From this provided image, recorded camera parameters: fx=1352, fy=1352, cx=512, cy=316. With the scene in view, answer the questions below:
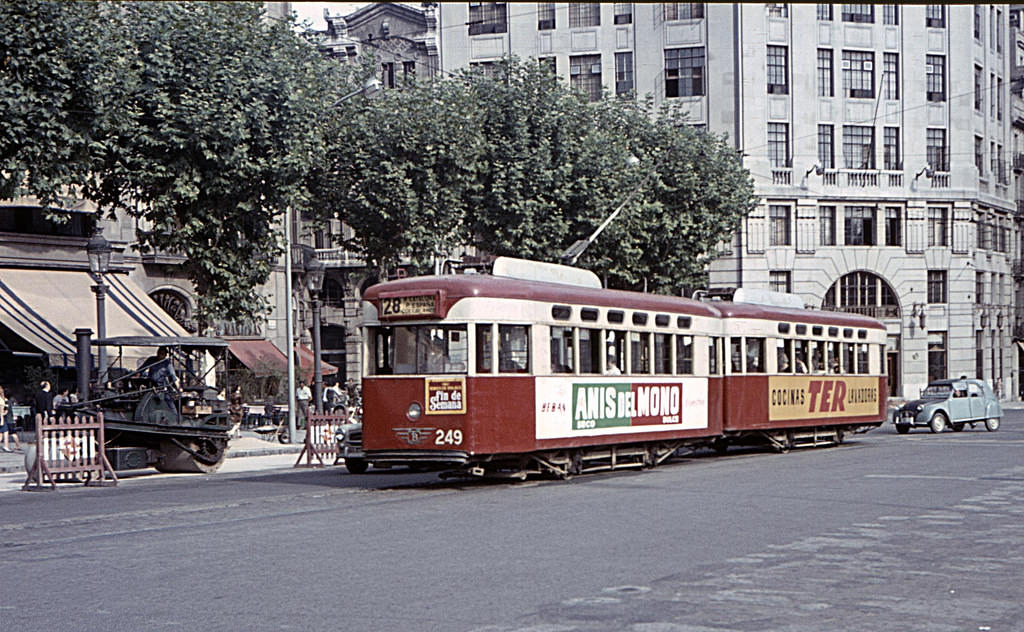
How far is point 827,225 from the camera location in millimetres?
59219

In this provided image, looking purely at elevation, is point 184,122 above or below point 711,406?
above

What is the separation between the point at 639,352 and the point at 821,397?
7876mm

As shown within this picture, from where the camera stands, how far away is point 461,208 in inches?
1337

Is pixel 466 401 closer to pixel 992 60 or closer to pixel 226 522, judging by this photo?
pixel 226 522

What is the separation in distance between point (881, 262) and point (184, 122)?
40519 mm

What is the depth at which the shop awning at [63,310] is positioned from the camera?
32.8 m

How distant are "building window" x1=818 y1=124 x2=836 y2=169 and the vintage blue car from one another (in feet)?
75.3

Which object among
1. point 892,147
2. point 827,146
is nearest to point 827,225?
point 827,146

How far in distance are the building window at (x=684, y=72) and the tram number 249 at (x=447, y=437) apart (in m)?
42.9

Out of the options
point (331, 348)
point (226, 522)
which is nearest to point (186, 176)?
point (226, 522)

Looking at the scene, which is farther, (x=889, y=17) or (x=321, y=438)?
(x=889, y=17)

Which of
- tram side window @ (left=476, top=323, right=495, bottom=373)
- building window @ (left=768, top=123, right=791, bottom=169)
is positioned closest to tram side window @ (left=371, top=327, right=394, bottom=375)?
tram side window @ (left=476, top=323, right=495, bottom=373)

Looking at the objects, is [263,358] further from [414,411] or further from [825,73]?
[825,73]

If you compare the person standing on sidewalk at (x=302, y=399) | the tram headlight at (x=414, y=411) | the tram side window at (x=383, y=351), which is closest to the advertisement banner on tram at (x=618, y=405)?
the tram headlight at (x=414, y=411)
